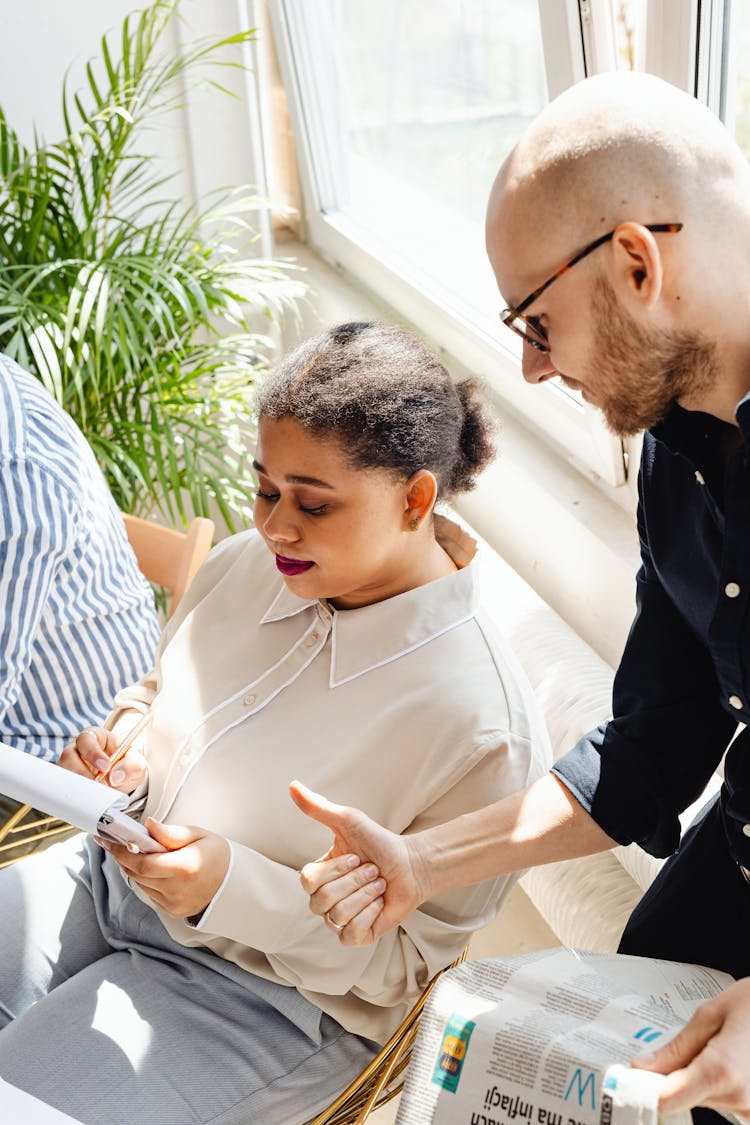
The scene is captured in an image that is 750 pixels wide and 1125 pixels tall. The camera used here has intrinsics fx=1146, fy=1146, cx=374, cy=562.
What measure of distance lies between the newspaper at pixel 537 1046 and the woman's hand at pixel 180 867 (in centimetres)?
38

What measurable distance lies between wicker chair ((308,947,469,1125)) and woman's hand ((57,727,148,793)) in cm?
48

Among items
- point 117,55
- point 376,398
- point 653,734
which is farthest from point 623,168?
point 117,55

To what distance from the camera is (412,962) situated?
1416mm

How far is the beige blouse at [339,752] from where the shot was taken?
1384 millimetres

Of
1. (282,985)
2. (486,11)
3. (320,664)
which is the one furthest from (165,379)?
(282,985)

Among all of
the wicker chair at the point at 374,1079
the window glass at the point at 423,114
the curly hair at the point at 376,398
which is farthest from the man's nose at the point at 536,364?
the window glass at the point at 423,114

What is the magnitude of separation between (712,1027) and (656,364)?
1.92ft

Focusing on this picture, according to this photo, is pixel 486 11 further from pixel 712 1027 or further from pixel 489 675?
pixel 712 1027

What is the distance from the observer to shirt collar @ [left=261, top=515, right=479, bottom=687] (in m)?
1.50

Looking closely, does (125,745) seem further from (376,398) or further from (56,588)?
(376,398)

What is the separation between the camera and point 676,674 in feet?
4.28

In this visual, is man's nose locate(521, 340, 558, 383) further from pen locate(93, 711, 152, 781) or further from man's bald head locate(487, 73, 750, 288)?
pen locate(93, 711, 152, 781)

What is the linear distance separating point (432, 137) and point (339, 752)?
2.01 metres

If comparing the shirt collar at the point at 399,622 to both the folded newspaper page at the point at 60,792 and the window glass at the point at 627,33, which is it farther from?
the window glass at the point at 627,33
